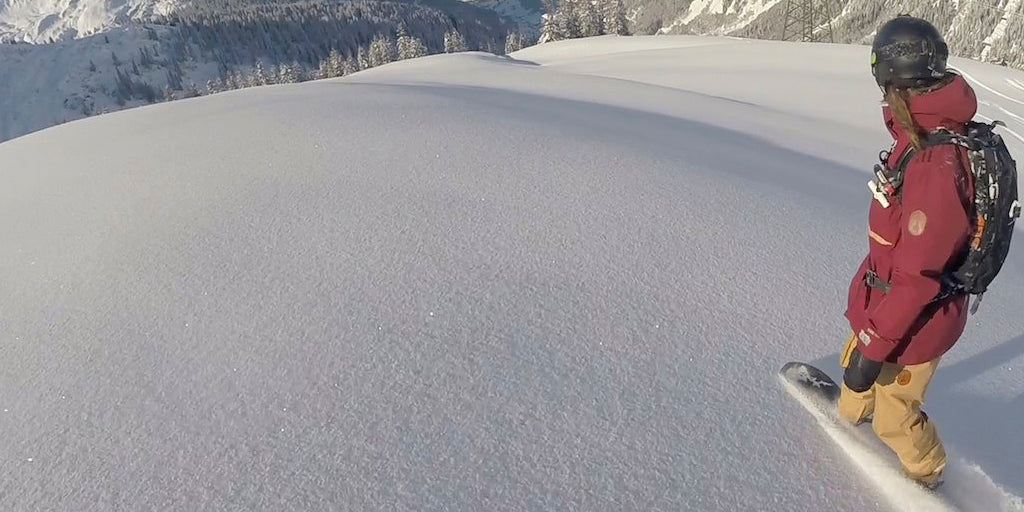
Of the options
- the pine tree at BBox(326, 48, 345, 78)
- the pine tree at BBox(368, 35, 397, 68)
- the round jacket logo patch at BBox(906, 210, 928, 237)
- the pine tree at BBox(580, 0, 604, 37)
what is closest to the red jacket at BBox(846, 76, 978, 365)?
the round jacket logo patch at BBox(906, 210, 928, 237)

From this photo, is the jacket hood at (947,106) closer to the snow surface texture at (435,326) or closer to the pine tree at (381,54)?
the snow surface texture at (435,326)

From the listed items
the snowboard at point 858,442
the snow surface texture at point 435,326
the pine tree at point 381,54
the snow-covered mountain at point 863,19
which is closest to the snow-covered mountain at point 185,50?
the pine tree at point 381,54

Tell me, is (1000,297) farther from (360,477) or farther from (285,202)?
(285,202)

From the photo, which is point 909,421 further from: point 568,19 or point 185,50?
point 185,50

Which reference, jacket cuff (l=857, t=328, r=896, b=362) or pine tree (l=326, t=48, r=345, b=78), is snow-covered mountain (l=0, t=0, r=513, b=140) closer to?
pine tree (l=326, t=48, r=345, b=78)

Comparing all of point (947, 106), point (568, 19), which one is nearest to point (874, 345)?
point (947, 106)

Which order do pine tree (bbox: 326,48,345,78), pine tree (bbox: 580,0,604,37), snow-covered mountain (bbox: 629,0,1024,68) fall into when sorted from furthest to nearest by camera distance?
snow-covered mountain (bbox: 629,0,1024,68) < pine tree (bbox: 326,48,345,78) < pine tree (bbox: 580,0,604,37)

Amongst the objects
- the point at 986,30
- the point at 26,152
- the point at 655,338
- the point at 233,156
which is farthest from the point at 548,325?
the point at 986,30
